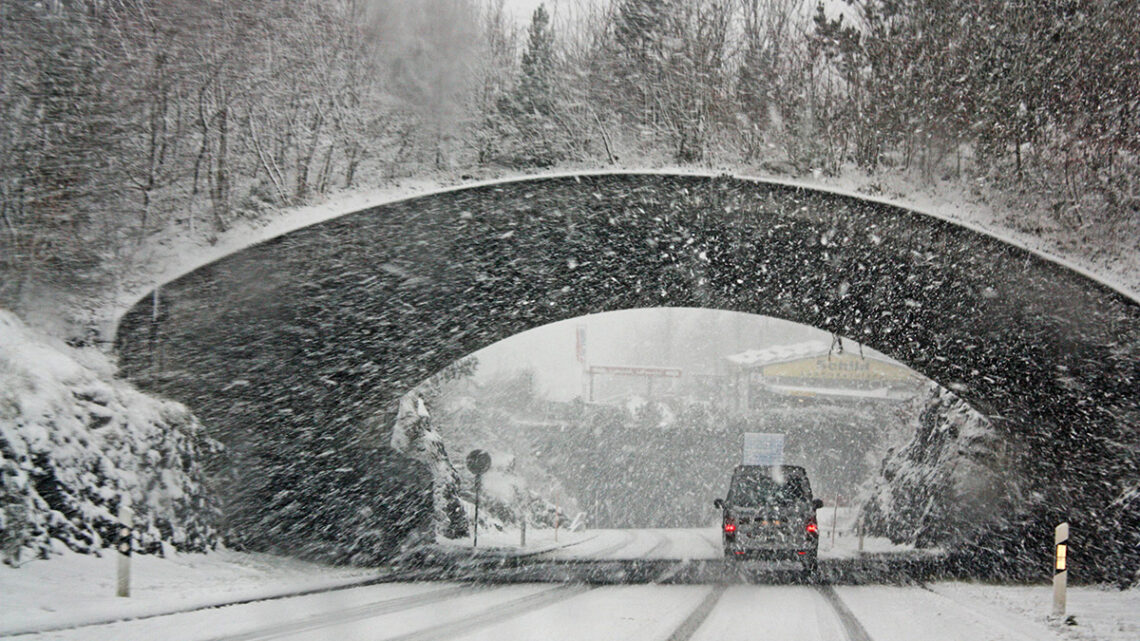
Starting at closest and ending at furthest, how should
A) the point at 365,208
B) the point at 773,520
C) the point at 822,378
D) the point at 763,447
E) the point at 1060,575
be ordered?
the point at 1060,575 → the point at 365,208 → the point at 773,520 → the point at 763,447 → the point at 822,378

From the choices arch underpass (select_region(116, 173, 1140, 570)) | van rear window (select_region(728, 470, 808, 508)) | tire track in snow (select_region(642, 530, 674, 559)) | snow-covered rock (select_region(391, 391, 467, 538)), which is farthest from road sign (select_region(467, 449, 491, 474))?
van rear window (select_region(728, 470, 808, 508))

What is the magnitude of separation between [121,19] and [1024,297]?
1561cm

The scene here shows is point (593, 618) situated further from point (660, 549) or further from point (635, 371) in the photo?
point (635, 371)

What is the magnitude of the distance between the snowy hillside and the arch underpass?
1.28 metres

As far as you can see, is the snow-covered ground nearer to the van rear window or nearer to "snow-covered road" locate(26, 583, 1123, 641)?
"snow-covered road" locate(26, 583, 1123, 641)

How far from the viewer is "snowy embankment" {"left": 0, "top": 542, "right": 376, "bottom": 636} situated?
29.9 feet

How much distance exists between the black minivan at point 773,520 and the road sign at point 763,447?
24.2 metres

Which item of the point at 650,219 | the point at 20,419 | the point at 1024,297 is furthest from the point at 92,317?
the point at 1024,297

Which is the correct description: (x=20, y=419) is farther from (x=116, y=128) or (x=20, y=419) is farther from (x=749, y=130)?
(x=749, y=130)

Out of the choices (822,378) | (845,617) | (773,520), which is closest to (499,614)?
(845,617)

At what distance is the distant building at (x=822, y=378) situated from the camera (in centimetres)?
4575

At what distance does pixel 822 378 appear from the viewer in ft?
152

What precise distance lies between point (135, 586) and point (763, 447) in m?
33.8

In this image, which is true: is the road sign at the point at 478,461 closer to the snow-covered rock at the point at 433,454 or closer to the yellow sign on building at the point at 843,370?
the snow-covered rock at the point at 433,454
